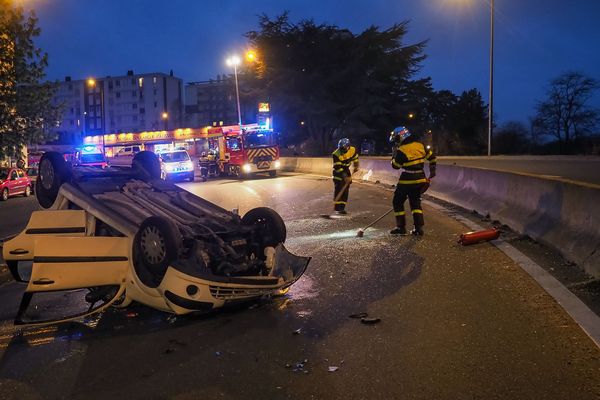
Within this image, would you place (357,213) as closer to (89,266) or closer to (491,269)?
(491,269)

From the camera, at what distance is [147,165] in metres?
7.02

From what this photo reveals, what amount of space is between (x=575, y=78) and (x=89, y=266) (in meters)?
47.0

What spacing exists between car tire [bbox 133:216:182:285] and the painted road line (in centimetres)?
346

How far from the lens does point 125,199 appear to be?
5969mm

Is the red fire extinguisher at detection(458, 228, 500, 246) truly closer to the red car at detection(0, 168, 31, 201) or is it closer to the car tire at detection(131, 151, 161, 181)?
the car tire at detection(131, 151, 161, 181)

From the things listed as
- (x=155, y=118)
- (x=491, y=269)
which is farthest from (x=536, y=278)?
(x=155, y=118)

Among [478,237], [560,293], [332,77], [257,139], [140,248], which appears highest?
[332,77]

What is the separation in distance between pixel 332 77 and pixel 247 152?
24.3 meters

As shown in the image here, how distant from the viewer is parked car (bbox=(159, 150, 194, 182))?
101 ft

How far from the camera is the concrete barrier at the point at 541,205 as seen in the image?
21.1ft

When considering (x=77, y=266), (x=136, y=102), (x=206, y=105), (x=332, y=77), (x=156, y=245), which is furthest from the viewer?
(x=206, y=105)

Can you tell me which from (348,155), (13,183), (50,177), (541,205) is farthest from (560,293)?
(13,183)

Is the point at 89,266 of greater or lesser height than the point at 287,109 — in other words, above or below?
below

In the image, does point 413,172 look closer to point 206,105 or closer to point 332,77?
point 332,77
